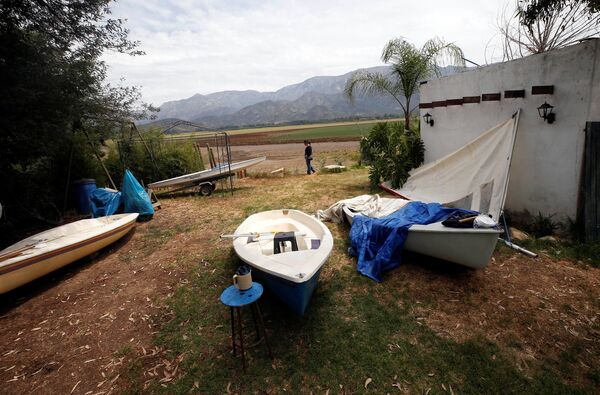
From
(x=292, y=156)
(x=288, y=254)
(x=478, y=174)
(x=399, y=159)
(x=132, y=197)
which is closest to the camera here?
(x=288, y=254)

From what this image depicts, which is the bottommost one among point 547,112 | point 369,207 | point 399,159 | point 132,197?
point 369,207

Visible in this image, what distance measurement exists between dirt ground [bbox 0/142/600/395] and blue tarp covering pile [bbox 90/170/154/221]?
8.97ft

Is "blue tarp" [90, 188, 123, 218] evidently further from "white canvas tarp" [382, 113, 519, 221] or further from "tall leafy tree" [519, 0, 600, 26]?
"tall leafy tree" [519, 0, 600, 26]

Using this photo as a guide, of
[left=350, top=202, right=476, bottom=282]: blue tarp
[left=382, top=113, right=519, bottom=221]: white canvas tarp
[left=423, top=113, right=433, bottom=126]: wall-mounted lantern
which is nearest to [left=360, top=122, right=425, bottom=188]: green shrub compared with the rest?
[left=423, top=113, right=433, bottom=126]: wall-mounted lantern

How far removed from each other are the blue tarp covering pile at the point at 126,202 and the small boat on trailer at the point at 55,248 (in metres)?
1.26

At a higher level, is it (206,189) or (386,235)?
(206,189)

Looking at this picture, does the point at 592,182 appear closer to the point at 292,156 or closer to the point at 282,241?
the point at 282,241

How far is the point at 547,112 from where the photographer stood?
562 centimetres

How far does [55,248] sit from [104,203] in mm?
3959

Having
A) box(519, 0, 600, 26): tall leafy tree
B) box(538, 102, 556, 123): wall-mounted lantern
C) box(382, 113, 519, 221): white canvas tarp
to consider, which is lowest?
box(382, 113, 519, 221): white canvas tarp

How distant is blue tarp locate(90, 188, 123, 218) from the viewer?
8719 mm

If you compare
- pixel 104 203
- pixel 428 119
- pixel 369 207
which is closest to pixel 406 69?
pixel 428 119

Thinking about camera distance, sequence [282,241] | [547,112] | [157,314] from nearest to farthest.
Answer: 1. [157,314]
2. [282,241]
3. [547,112]

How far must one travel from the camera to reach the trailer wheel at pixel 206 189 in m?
11.8
